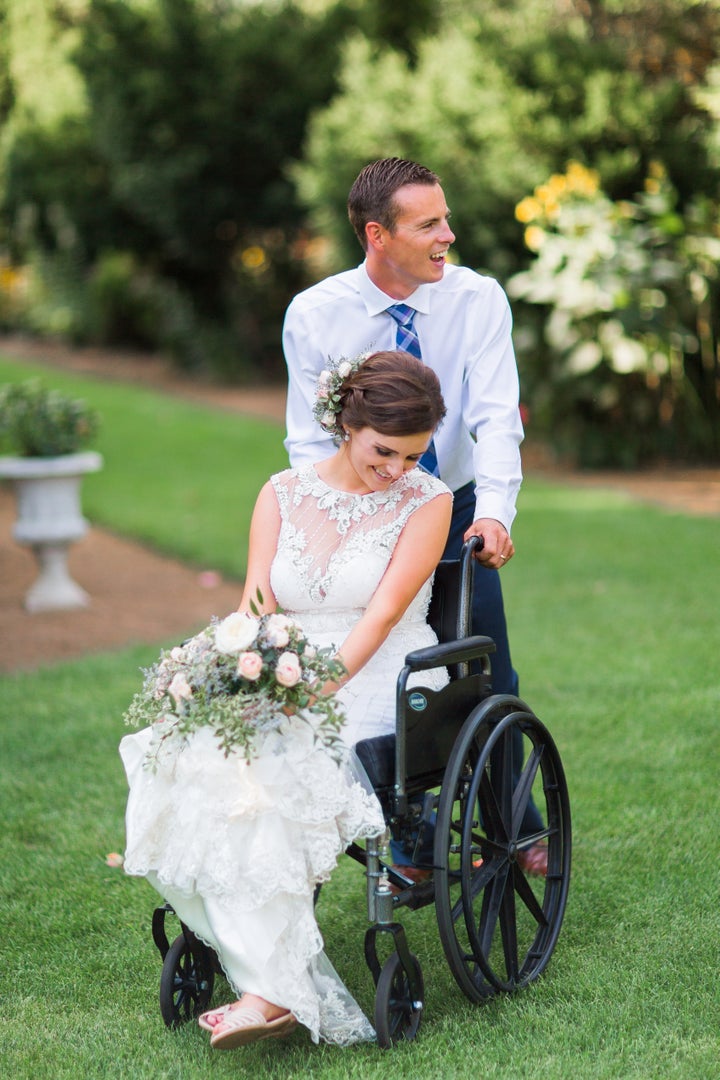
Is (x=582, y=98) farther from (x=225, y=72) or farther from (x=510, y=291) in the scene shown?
(x=225, y=72)

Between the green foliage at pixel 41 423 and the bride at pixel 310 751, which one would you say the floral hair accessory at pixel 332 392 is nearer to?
the bride at pixel 310 751

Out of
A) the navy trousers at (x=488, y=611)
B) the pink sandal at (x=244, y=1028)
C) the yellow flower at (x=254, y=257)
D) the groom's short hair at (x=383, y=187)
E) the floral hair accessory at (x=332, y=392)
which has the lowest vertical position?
the pink sandal at (x=244, y=1028)

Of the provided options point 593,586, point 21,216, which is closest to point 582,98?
point 593,586

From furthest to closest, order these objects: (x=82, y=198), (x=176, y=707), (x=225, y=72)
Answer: (x=82, y=198), (x=225, y=72), (x=176, y=707)

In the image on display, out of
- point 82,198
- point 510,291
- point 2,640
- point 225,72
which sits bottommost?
point 2,640

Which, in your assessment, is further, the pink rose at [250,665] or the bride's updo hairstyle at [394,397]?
the bride's updo hairstyle at [394,397]

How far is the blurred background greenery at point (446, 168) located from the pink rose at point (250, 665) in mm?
6456

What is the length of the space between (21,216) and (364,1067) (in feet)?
69.5

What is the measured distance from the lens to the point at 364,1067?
2.60 metres

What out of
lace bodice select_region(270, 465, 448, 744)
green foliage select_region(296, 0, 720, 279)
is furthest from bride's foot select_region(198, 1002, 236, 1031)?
green foliage select_region(296, 0, 720, 279)

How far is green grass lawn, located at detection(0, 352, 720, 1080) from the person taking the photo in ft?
8.80

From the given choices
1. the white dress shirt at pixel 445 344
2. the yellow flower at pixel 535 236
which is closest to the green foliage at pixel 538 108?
the yellow flower at pixel 535 236

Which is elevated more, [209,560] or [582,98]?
[582,98]

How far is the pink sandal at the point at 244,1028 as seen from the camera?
247cm
